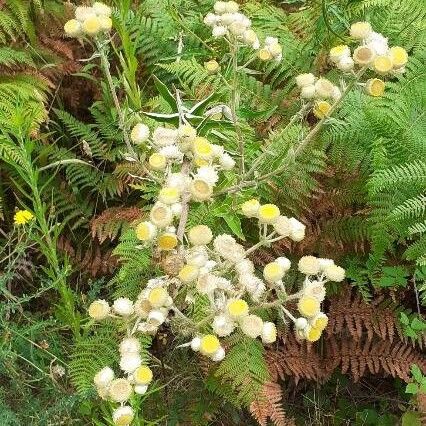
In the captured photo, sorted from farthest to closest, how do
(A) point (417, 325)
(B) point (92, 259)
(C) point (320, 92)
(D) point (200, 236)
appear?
(B) point (92, 259) < (A) point (417, 325) < (C) point (320, 92) < (D) point (200, 236)

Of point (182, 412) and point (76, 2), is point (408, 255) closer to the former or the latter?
point (182, 412)

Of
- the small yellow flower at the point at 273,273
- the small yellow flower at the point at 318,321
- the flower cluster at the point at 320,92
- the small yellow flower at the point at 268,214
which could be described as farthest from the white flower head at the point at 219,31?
the small yellow flower at the point at 318,321

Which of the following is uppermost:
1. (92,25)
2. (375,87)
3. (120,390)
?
(375,87)

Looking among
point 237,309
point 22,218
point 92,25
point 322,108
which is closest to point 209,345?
point 237,309

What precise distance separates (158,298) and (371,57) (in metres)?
0.67

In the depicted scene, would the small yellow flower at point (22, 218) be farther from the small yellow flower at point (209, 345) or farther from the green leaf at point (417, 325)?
the green leaf at point (417, 325)

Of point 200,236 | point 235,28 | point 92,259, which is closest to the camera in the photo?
point 200,236

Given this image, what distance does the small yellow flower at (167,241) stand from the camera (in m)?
1.28

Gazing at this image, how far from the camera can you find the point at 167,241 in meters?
1.28

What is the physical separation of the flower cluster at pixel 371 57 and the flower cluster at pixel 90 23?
0.50 metres

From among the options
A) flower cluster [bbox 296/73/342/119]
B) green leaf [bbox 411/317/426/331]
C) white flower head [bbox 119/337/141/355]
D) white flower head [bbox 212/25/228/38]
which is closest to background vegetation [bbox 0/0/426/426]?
green leaf [bbox 411/317/426/331]

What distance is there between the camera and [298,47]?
241cm

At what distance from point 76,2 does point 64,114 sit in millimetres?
691

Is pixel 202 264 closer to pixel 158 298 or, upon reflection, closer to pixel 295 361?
pixel 158 298
